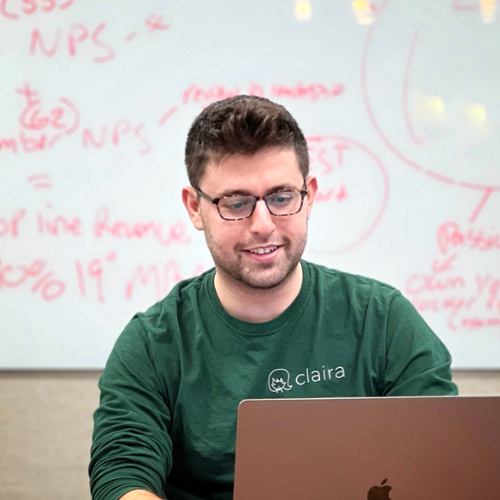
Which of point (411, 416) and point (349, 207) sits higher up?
point (349, 207)

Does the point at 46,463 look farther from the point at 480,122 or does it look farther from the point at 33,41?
the point at 480,122

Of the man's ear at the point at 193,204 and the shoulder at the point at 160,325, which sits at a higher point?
the man's ear at the point at 193,204

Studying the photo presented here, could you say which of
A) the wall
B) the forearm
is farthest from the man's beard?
the wall

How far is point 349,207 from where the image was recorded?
5.89ft

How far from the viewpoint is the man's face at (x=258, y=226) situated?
41.9 inches

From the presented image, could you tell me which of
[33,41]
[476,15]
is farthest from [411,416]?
[33,41]


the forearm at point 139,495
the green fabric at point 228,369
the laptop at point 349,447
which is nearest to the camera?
the laptop at point 349,447

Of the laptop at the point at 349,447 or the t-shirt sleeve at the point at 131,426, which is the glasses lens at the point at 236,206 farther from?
the laptop at the point at 349,447

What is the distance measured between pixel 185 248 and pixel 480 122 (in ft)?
2.96

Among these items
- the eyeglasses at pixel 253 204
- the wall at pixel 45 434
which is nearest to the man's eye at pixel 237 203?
the eyeglasses at pixel 253 204

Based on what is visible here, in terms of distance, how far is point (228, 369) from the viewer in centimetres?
Result: 109

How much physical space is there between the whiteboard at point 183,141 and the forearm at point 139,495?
94 centimetres

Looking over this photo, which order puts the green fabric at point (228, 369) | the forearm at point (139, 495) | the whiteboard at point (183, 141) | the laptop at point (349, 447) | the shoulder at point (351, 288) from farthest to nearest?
1. the whiteboard at point (183, 141)
2. the shoulder at point (351, 288)
3. the green fabric at point (228, 369)
4. the forearm at point (139, 495)
5. the laptop at point (349, 447)

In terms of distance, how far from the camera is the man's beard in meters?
1.08
